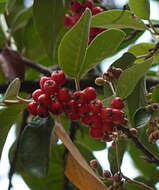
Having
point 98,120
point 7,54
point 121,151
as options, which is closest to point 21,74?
point 7,54

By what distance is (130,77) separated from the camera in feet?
3.18

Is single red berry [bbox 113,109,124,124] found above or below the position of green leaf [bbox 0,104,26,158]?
above

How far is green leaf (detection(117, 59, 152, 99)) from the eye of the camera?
3.09ft

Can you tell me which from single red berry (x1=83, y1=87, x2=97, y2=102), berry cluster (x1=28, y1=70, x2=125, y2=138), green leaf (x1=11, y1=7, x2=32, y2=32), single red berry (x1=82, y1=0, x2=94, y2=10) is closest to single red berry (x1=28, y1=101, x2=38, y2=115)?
berry cluster (x1=28, y1=70, x2=125, y2=138)

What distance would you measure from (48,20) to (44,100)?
39 centimetres

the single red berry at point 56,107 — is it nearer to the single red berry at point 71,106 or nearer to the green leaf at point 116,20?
the single red berry at point 71,106

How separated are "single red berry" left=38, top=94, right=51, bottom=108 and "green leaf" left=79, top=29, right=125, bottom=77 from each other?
0.45 ft

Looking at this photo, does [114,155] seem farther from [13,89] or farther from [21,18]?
[21,18]

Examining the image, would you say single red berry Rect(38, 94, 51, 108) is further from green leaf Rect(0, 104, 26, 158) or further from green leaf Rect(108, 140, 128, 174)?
green leaf Rect(108, 140, 128, 174)

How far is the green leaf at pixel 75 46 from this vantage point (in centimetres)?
97

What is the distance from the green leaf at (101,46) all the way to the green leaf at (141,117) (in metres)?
0.17

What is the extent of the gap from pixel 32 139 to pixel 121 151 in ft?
0.95

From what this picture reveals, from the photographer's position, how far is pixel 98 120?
95 centimetres

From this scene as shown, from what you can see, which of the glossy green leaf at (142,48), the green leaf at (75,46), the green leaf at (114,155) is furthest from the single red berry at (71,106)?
the glossy green leaf at (142,48)
